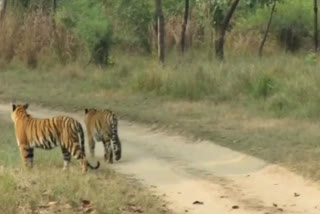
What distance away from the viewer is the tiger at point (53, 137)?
38.8ft

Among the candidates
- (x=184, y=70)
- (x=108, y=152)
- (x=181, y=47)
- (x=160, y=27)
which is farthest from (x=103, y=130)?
(x=181, y=47)

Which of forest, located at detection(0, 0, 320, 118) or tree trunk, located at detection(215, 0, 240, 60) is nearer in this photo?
forest, located at detection(0, 0, 320, 118)

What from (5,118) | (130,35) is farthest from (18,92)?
(130,35)

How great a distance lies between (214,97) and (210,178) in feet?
24.7

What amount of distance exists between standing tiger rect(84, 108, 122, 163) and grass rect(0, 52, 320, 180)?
196cm

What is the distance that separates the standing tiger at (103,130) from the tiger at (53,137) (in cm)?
134

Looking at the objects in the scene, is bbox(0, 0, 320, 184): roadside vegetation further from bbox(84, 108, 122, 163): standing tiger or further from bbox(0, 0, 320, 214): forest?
bbox(84, 108, 122, 163): standing tiger

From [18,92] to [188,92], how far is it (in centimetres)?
496

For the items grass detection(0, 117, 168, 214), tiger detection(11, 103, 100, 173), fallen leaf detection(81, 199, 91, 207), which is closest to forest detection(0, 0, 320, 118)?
tiger detection(11, 103, 100, 173)

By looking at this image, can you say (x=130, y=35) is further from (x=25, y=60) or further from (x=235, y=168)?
(x=235, y=168)

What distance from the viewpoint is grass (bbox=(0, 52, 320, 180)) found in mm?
14336

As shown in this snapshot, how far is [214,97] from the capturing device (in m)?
19.3

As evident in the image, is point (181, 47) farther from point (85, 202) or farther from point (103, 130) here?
point (85, 202)

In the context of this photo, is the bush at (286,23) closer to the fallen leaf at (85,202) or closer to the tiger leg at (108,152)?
the tiger leg at (108,152)
